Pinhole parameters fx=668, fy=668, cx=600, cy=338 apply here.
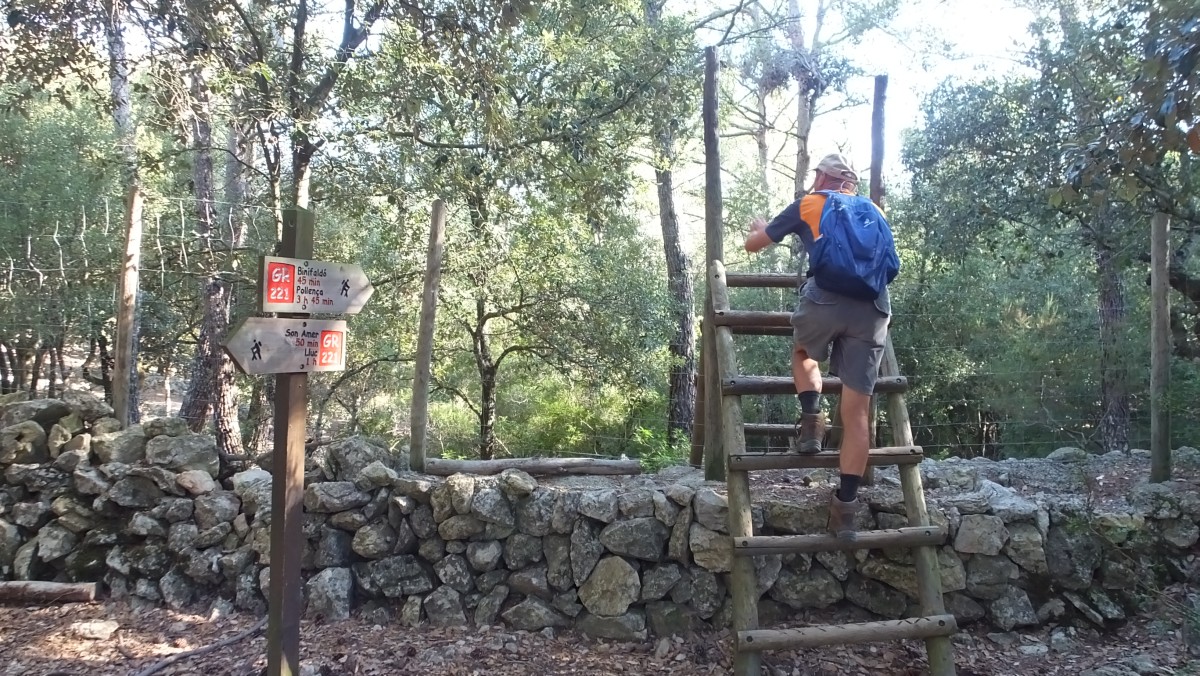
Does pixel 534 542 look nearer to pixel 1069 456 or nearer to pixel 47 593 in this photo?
pixel 47 593

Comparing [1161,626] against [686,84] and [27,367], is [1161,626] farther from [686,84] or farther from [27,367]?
[27,367]

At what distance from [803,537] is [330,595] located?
276 cm

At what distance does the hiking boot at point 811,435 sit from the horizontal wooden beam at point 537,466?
1731 millimetres

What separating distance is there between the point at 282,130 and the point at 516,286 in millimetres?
2969

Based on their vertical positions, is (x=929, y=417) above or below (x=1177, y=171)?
below

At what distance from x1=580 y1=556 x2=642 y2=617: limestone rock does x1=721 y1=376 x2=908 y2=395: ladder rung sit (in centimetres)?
120

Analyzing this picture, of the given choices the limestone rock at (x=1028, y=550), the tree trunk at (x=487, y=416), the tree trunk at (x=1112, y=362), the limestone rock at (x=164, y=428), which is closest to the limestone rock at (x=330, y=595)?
the limestone rock at (x=164, y=428)

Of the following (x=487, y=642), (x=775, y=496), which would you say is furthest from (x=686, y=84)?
(x=487, y=642)

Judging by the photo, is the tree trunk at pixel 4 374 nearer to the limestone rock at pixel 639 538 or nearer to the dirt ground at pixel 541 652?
Result: the dirt ground at pixel 541 652

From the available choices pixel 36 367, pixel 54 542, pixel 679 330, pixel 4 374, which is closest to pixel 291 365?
pixel 54 542

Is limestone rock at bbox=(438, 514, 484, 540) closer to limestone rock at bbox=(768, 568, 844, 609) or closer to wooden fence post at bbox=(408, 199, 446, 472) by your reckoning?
wooden fence post at bbox=(408, 199, 446, 472)

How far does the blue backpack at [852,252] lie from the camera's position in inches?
114

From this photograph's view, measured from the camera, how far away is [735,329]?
375 cm

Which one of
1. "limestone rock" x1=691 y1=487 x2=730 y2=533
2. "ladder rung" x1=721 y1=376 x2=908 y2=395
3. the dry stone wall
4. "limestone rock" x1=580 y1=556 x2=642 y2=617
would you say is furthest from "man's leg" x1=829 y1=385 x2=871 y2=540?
"limestone rock" x1=580 y1=556 x2=642 y2=617
